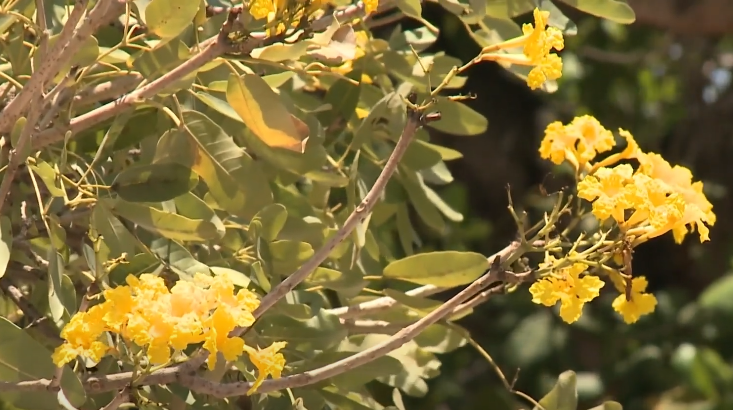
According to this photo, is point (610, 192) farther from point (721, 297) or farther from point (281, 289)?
point (721, 297)

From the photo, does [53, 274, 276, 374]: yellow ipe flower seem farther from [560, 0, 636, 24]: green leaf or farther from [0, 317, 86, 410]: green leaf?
[560, 0, 636, 24]: green leaf

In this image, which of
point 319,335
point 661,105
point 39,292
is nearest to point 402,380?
point 319,335

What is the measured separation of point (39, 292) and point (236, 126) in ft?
0.45

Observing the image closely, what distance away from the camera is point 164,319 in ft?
1.18

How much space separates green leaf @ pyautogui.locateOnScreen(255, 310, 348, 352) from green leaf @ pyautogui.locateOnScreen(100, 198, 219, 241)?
0.21ft

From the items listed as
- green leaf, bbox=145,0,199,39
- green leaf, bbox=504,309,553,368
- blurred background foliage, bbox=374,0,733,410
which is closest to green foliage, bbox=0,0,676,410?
green leaf, bbox=145,0,199,39

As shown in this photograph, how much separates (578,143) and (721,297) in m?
1.12

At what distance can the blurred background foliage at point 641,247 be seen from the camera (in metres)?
1.49

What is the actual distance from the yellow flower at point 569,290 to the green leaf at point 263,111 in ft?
0.43

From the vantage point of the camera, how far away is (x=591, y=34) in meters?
1.73

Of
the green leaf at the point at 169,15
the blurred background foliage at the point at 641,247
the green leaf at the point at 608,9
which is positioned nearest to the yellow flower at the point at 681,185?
the green leaf at the point at 608,9

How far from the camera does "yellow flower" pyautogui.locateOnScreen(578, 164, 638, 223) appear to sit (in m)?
0.42

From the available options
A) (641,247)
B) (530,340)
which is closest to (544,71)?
(530,340)

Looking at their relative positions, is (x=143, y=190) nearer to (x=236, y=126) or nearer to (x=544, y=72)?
(x=236, y=126)
